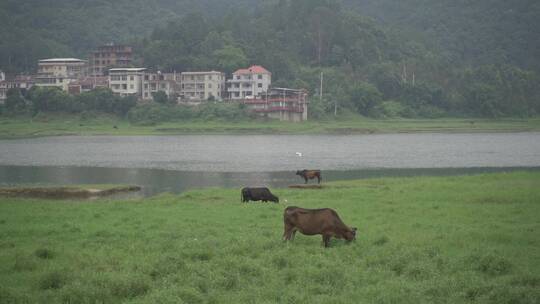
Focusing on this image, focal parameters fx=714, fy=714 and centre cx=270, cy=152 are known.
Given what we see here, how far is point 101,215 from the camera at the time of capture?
73.8ft

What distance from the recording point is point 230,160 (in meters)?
58.3

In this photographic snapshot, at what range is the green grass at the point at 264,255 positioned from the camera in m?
12.8

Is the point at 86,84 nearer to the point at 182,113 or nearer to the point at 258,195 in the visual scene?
the point at 182,113

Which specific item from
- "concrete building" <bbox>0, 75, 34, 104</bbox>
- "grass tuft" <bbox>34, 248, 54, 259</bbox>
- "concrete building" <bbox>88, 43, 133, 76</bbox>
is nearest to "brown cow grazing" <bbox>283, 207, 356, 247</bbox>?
"grass tuft" <bbox>34, 248, 54, 259</bbox>

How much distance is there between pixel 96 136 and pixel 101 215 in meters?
77.3

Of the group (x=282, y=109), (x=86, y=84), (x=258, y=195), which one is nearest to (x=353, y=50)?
(x=282, y=109)

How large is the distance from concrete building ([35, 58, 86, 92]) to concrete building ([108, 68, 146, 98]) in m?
8.78

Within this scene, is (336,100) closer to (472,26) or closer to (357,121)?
(357,121)

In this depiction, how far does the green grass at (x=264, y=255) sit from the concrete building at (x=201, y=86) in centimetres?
9529

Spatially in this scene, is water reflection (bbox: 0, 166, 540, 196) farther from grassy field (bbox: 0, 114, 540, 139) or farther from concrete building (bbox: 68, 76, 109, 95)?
concrete building (bbox: 68, 76, 109, 95)

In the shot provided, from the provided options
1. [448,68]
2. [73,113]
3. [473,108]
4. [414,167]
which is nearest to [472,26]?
[448,68]

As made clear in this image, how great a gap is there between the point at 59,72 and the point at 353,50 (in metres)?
57.0

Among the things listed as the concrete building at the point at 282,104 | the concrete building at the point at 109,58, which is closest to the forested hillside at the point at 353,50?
the concrete building at the point at 282,104

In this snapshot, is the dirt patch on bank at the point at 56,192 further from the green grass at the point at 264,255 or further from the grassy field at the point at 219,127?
the grassy field at the point at 219,127
